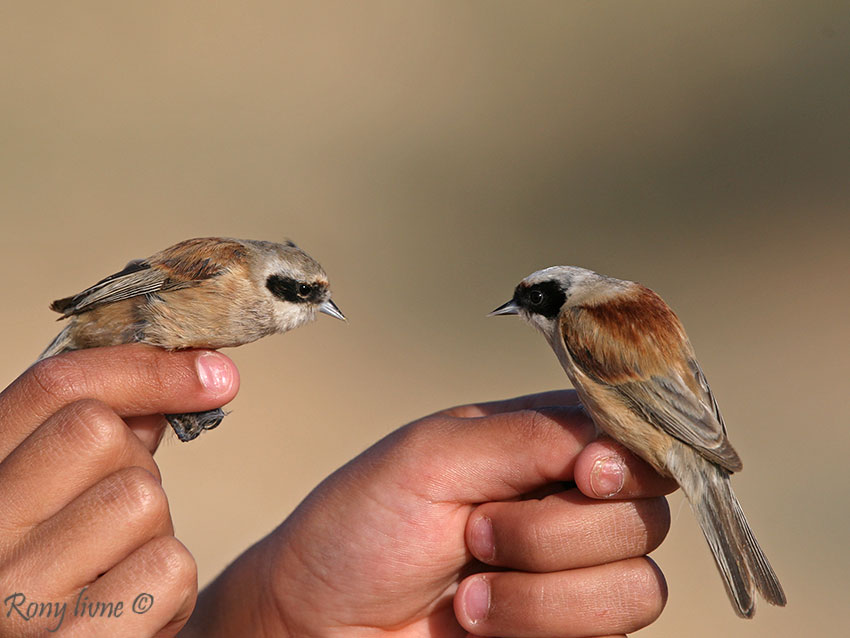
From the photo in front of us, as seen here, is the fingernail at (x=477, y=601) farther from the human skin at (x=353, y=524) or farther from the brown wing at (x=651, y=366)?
the brown wing at (x=651, y=366)

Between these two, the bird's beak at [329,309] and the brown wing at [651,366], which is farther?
the bird's beak at [329,309]

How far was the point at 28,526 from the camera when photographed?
7.93ft

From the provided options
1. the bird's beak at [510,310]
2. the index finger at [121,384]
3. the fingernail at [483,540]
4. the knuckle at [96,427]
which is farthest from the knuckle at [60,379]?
the bird's beak at [510,310]

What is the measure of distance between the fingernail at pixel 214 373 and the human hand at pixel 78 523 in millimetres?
337

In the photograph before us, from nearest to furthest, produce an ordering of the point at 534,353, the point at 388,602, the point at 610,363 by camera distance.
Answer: the point at 610,363, the point at 388,602, the point at 534,353

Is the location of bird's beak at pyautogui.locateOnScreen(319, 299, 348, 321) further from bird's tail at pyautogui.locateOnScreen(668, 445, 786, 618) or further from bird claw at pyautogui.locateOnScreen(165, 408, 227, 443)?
bird's tail at pyautogui.locateOnScreen(668, 445, 786, 618)

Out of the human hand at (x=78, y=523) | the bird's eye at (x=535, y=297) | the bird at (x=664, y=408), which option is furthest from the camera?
the bird's eye at (x=535, y=297)

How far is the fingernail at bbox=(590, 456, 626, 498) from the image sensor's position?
2811 mm

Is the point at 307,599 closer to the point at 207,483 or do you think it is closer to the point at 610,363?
the point at 610,363

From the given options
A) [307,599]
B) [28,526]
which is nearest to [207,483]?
[307,599]

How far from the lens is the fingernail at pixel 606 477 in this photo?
281 cm

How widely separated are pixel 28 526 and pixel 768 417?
7794mm

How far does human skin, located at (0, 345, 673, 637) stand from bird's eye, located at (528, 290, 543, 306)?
44cm

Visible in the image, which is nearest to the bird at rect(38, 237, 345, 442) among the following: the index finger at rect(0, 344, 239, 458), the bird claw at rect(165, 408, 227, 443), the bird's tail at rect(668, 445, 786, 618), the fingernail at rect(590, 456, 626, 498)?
the bird claw at rect(165, 408, 227, 443)
